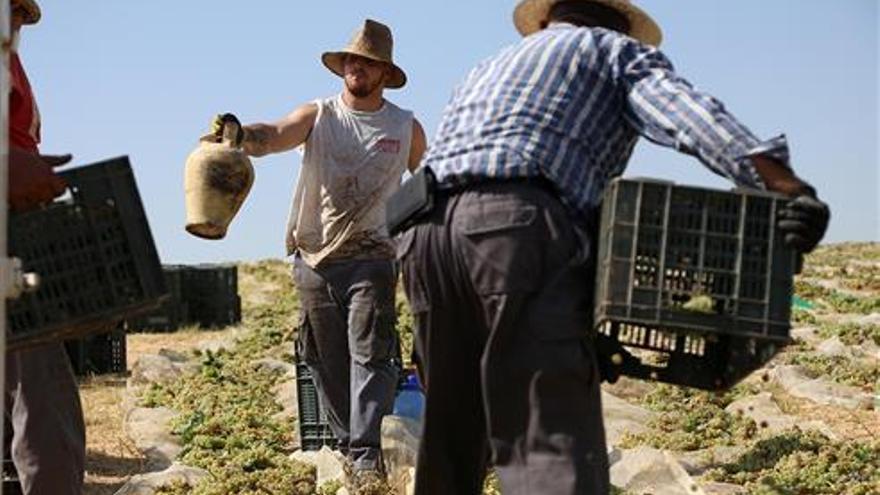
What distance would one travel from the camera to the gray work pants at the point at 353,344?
5945 millimetres

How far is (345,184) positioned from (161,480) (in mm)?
1476

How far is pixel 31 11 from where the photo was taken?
182 inches

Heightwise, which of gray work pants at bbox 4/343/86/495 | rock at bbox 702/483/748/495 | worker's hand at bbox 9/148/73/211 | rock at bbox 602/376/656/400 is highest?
worker's hand at bbox 9/148/73/211

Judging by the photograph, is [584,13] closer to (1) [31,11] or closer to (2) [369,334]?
(1) [31,11]

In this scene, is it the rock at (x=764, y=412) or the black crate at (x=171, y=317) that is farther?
the black crate at (x=171, y=317)

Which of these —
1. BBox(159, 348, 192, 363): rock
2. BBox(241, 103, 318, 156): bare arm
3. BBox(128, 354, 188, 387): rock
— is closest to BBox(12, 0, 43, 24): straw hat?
BBox(241, 103, 318, 156): bare arm

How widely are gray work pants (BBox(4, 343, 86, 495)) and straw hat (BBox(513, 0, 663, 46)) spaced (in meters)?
1.61

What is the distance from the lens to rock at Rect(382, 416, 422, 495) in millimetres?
5980

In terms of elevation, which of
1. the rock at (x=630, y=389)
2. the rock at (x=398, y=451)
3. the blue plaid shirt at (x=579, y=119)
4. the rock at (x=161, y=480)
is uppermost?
the blue plaid shirt at (x=579, y=119)

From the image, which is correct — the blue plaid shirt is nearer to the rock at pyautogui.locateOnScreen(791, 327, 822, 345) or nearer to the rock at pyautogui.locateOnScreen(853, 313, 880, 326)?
the rock at pyautogui.locateOnScreen(791, 327, 822, 345)

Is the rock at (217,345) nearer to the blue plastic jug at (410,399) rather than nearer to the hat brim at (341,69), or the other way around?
the blue plastic jug at (410,399)

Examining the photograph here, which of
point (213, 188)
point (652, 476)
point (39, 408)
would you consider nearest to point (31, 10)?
point (213, 188)

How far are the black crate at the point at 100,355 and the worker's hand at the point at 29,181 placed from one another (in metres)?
8.15

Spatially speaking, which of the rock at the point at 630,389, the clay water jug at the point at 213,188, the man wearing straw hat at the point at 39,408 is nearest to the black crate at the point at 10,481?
the clay water jug at the point at 213,188
